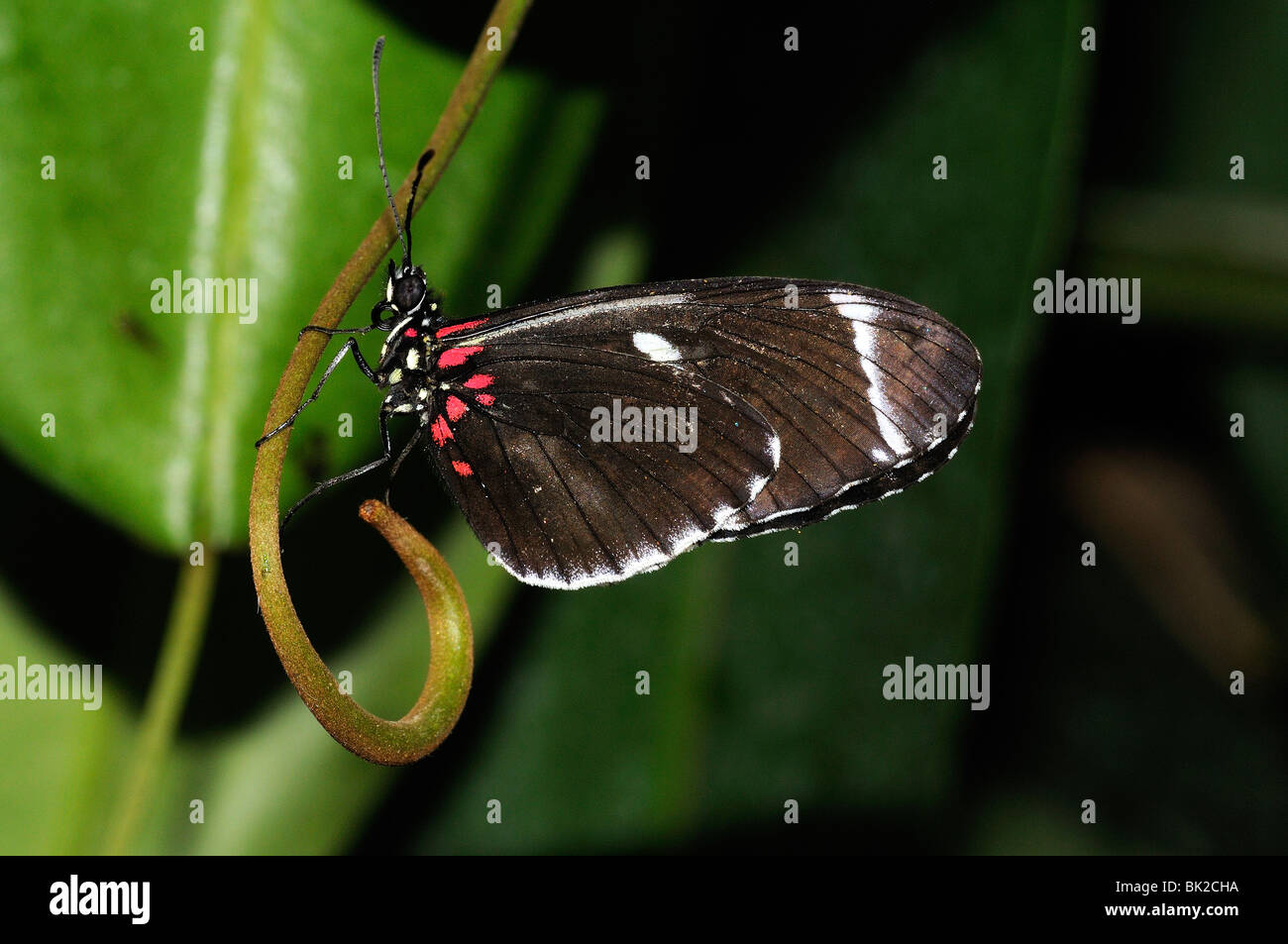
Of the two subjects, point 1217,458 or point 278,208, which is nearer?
point 278,208

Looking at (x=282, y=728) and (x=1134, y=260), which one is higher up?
(x=1134, y=260)

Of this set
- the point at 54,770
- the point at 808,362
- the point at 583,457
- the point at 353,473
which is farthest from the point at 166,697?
the point at 808,362

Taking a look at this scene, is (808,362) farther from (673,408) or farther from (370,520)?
(370,520)

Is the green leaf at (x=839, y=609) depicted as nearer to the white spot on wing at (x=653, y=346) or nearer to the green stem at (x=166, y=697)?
the white spot on wing at (x=653, y=346)

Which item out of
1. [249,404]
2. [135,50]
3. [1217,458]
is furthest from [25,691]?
[1217,458]

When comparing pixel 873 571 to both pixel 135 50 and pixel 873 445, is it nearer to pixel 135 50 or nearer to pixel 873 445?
pixel 873 445

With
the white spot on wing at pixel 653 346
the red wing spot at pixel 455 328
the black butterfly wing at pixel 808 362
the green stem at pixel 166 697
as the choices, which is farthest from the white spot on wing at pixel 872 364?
the green stem at pixel 166 697
